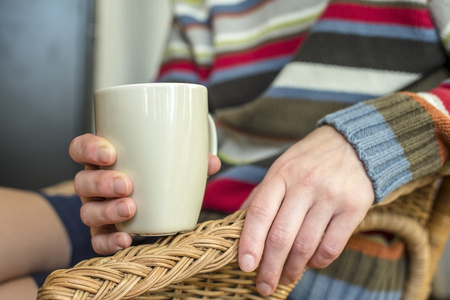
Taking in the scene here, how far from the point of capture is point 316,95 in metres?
0.64

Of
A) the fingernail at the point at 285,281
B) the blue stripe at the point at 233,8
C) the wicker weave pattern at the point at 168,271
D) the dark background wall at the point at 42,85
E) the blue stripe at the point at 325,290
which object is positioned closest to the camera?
the wicker weave pattern at the point at 168,271

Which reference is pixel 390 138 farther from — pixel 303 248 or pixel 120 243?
pixel 120 243

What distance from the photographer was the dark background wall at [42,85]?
168 centimetres

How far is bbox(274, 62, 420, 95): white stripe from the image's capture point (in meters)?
0.61

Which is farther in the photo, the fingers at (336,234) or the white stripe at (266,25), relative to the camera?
the white stripe at (266,25)

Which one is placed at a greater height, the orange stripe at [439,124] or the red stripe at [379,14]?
the red stripe at [379,14]

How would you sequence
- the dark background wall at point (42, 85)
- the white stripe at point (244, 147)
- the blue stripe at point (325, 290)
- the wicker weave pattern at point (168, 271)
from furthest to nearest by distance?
the dark background wall at point (42, 85)
the white stripe at point (244, 147)
the blue stripe at point (325, 290)
the wicker weave pattern at point (168, 271)

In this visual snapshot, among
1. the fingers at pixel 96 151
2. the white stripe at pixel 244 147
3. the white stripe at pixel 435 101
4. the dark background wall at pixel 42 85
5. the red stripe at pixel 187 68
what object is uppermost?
the white stripe at pixel 435 101

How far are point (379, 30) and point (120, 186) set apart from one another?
1.41 feet

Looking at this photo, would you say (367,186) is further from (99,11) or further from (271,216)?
(99,11)

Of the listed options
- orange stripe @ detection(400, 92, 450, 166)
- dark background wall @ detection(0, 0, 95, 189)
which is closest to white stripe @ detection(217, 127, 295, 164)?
orange stripe @ detection(400, 92, 450, 166)

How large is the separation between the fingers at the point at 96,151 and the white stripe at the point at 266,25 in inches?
17.6

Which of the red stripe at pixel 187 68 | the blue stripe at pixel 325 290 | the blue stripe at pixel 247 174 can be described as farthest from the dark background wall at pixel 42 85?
the blue stripe at pixel 325 290

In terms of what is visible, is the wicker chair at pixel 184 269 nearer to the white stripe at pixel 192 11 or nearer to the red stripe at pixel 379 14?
the red stripe at pixel 379 14
